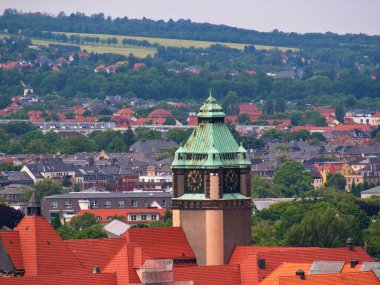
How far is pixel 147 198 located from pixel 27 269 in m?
78.1

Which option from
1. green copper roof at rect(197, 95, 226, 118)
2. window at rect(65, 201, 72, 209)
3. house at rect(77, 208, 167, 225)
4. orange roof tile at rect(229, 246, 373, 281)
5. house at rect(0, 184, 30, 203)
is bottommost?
house at rect(0, 184, 30, 203)

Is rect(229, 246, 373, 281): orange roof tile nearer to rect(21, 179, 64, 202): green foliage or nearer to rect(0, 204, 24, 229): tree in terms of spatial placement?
rect(0, 204, 24, 229): tree

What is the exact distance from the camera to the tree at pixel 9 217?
109 metres

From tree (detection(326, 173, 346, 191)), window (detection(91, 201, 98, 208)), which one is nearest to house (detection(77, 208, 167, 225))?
window (detection(91, 201, 98, 208))

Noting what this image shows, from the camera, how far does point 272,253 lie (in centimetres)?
6850

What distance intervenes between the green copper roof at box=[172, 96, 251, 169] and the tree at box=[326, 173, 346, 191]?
102 metres

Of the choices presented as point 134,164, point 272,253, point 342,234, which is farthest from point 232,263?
point 134,164

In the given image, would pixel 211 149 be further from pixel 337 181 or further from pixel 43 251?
pixel 337 181

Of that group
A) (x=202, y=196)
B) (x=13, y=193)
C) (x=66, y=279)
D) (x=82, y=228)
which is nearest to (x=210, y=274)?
(x=202, y=196)

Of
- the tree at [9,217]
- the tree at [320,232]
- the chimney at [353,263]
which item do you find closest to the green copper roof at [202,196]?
the chimney at [353,263]

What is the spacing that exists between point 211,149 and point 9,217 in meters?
41.4

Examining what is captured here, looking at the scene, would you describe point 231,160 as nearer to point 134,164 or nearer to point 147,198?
point 147,198

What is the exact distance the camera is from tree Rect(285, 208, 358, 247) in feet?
269

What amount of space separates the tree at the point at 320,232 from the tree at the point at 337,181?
89081 millimetres
